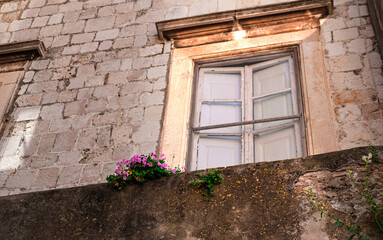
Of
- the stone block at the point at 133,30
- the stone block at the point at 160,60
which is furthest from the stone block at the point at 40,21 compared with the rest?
the stone block at the point at 160,60

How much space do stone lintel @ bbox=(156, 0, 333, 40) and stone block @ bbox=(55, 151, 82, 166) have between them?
179 cm

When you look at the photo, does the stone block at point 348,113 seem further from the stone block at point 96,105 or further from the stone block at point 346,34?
the stone block at point 96,105

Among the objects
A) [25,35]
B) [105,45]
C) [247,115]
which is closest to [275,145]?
[247,115]

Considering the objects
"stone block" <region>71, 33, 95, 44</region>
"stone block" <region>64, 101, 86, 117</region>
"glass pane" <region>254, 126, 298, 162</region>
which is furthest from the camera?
"stone block" <region>71, 33, 95, 44</region>

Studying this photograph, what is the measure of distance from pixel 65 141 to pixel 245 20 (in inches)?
95.9

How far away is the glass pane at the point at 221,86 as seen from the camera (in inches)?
215

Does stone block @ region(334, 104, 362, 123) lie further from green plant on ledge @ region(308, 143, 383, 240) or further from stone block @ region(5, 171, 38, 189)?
stone block @ region(5, 171, 38, 189)

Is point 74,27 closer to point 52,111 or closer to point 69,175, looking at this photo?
point 52,111

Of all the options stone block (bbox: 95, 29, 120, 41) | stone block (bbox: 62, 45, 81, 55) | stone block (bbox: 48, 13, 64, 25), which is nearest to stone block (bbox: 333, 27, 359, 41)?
stone block (bbox: 95, 29, 120, 41)

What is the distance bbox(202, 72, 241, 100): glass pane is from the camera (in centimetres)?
545

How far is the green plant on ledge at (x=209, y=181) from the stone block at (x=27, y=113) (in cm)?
293

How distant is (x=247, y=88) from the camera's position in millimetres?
5422

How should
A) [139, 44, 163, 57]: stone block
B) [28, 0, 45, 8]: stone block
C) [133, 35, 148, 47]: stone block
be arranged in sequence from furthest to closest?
[28, 0, 45, 8]: stone block
[133, 35, 148, 47]: stone block
[139, 44, 163, 57]: stone block

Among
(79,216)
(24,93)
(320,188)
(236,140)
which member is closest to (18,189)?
(24,93)
